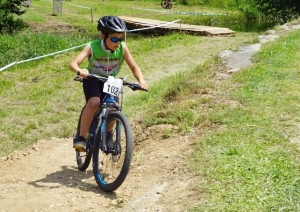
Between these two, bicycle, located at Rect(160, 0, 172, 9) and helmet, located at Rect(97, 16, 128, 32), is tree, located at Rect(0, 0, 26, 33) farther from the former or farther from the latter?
helmet, located at Rect(97, 16, 128, 32)

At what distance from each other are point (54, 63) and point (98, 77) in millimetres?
7582

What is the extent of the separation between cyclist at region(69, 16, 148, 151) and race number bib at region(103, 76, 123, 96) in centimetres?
24

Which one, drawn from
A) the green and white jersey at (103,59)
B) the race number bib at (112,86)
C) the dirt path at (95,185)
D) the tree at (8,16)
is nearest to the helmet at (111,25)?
the green and white jersey at (103,59)

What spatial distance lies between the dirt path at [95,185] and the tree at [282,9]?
50.6 ft

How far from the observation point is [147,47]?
14086 millimetres

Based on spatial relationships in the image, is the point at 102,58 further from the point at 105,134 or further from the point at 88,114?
the point at 105,134

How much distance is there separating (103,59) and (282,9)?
16.7 m

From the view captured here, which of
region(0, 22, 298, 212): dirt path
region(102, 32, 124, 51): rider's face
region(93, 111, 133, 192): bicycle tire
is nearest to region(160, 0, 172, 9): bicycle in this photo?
region(0, 22, 298, 212): dirt path

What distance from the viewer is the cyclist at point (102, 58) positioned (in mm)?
4809

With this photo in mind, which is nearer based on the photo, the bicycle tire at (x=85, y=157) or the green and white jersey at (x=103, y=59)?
the green and white jersey at (x=103, y=59)

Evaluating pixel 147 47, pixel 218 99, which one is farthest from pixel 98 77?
pixel 147 47

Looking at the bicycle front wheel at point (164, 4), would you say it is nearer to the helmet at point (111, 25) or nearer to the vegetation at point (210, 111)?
the vegetation at point (210, 111)

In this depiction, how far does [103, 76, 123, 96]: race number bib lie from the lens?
4.69 meters

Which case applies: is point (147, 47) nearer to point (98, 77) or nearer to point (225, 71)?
point (225, 71)
